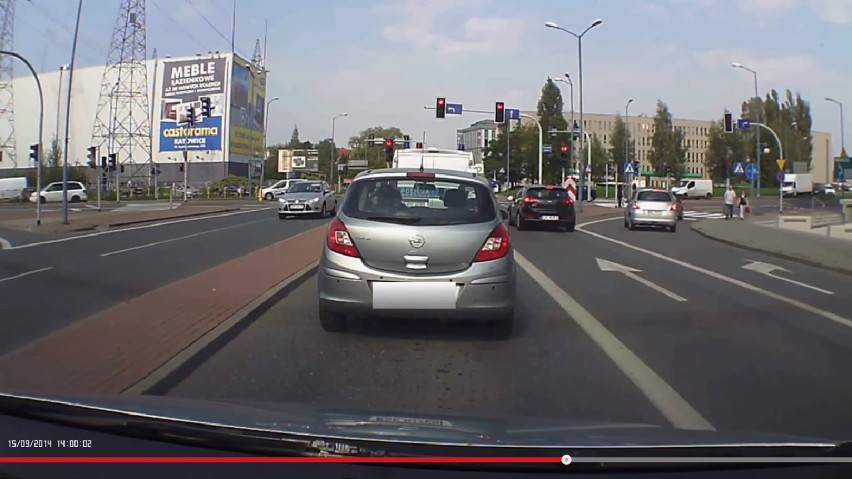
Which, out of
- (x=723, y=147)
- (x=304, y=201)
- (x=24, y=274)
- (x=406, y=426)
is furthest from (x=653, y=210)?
(x=723, y=147)

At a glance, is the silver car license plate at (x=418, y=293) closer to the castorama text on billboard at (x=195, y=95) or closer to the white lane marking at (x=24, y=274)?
the white lane marking at (x=24, y=274)

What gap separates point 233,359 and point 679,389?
143 inches

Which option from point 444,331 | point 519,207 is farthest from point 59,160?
point 444,331

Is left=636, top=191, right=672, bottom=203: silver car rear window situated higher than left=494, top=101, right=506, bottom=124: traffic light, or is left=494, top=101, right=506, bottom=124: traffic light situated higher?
left=494, top=101, right=506, bottom=124: traffic light

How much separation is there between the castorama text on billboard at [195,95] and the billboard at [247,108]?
1.47 metres

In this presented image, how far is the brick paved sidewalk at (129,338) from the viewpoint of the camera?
5.72 meters

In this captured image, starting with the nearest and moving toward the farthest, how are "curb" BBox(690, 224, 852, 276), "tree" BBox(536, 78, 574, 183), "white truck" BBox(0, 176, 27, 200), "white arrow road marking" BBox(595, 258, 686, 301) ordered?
1. "white arrow road marking" BBox(595, 258, 686, 301)
2. "curb" BBox(690, 224, 852, 276)
3. "white truck" BBox(0, 176, 27, 200)
4. "tree" BBox(536, 78, 574, 183)

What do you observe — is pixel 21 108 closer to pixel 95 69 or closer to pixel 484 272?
pixel 95 69

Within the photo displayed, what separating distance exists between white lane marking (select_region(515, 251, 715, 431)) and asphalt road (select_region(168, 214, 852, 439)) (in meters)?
0.02

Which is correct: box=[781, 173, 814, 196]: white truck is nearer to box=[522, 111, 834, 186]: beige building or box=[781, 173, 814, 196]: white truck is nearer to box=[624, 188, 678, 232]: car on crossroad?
box=[522, 111, 834, 186]: beige building

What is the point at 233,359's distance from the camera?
22.2 feet


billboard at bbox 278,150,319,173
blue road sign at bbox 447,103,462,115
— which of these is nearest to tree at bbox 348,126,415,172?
billboard at bbox 278,150,319,173

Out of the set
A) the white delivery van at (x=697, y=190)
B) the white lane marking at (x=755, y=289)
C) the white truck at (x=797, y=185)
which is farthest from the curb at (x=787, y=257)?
the white truck at (x=797, y=185)

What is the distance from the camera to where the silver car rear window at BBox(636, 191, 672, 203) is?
30.0 m
